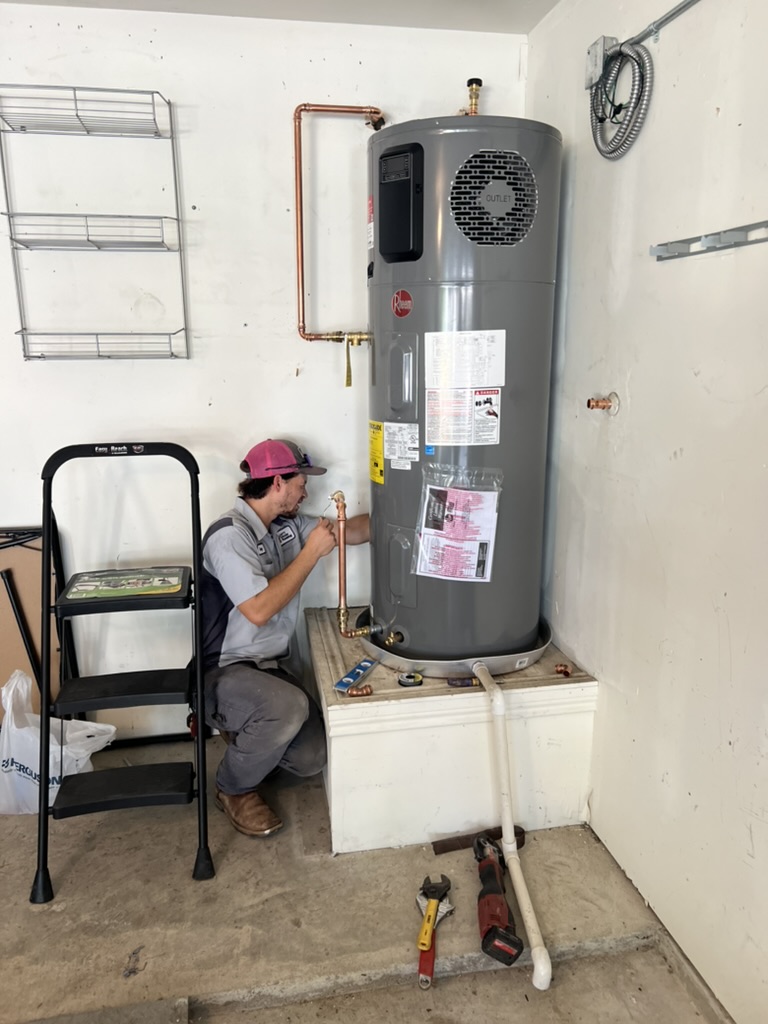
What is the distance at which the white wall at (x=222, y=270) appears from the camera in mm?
1982

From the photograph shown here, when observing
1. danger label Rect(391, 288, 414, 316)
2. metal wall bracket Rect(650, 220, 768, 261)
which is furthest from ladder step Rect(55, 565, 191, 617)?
metal wall bracket Rect(650, 220, 768, 261)

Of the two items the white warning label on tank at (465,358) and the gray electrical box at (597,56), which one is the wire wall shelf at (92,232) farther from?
the gray electrical box at (597,56)

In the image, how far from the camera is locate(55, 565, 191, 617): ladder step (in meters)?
1.71

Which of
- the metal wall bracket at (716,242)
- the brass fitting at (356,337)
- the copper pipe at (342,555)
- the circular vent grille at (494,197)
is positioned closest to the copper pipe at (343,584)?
the copper pipe at (342,555)

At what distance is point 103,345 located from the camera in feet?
6.93

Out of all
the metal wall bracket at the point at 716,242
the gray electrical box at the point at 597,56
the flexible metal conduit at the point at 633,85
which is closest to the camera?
the metal wall bracket at the point at 716,242

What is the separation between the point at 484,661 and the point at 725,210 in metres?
1.17

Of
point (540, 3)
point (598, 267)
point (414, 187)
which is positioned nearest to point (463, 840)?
point (598, 267)

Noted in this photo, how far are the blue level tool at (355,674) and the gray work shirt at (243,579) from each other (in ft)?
0.90

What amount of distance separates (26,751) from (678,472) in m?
1.87

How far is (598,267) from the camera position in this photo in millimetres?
1729

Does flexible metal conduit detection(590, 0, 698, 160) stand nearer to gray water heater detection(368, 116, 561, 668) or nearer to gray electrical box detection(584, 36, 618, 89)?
gray electrical box detection(584, 36, 618, 89)

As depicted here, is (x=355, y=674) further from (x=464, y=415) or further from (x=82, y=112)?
(x=82, y=112)

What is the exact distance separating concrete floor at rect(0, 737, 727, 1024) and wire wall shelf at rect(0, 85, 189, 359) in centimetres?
141
